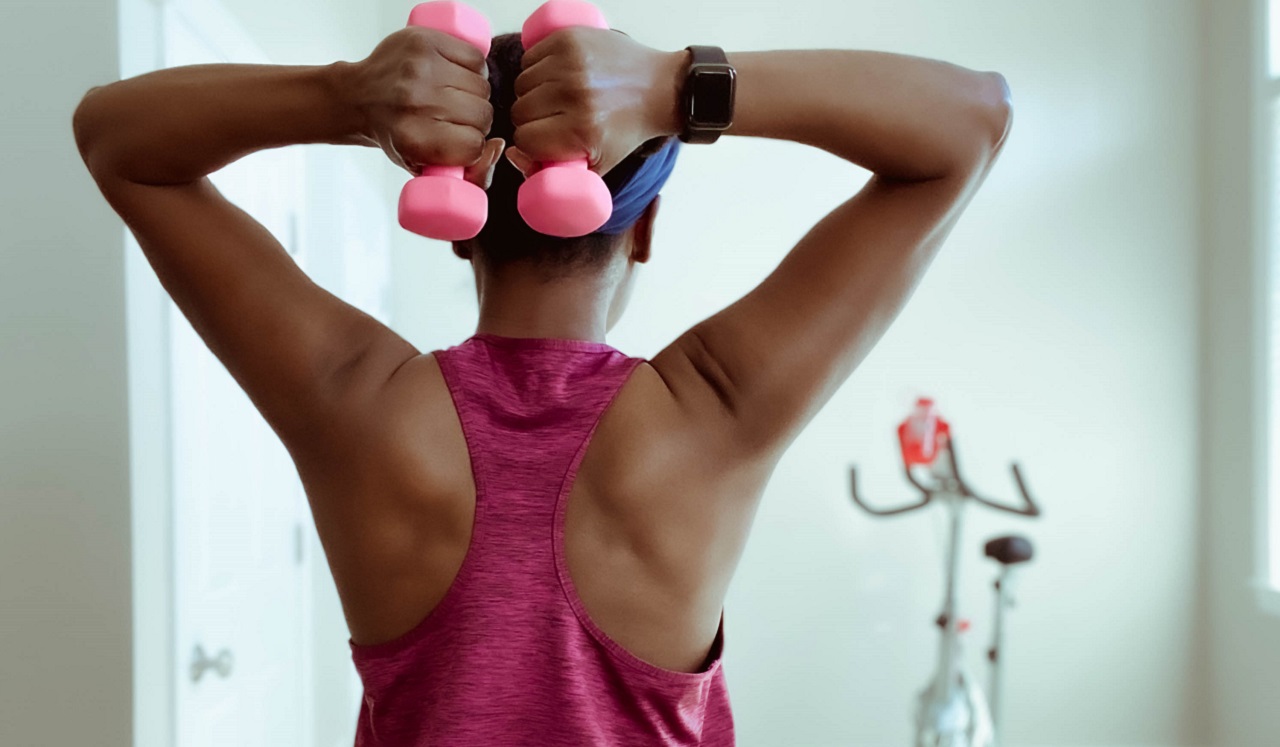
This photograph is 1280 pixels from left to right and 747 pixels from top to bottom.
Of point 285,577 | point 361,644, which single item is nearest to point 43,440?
point 361,644

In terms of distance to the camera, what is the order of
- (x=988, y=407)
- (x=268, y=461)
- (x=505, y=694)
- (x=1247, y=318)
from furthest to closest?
1. (x=988, y=407)
2. (x=1247, y=318)
3. (x=268, y=461)
4. (x=505, y=694)

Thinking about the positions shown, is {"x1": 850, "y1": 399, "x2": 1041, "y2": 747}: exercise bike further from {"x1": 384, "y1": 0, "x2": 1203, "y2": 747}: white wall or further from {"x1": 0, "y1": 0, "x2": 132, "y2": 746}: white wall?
{"x1": 0, "y1": 0, "x2": 132, "y2": 746}: white wall

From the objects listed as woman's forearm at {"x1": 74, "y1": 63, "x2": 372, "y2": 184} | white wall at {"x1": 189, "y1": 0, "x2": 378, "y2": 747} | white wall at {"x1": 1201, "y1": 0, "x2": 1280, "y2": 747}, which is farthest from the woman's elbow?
white wall at {"x1": 1201, "y1": 0, "x2": 1280, "y2": 747}

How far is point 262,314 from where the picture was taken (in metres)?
0.66

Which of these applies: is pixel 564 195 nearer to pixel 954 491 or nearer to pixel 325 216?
pixel 325 216

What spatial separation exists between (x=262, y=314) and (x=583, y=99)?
263 mm

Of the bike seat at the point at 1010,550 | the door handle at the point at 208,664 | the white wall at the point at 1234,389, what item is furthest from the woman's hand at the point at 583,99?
the white wall at the point at 1234,389

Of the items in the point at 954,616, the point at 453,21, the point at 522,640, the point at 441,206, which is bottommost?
the point at 954,616

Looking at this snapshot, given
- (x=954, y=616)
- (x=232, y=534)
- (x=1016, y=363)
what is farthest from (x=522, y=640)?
(x=1016, y=363)

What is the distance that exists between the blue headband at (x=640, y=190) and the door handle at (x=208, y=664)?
3.46ft

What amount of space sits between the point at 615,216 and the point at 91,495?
0.79 meters

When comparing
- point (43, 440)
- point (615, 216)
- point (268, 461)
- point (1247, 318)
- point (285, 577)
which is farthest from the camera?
point (1247, 318)

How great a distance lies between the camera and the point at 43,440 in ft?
3.67

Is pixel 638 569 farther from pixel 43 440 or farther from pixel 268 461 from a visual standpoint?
pixel 268 461
